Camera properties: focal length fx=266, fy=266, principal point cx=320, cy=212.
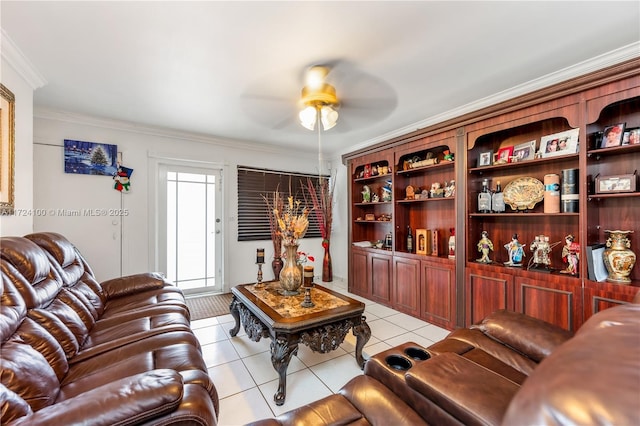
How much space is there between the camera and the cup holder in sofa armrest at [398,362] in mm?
1321

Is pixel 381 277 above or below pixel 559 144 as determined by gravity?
below

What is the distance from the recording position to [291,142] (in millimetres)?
4305

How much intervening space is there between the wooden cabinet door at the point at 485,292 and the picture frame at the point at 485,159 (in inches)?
41.3

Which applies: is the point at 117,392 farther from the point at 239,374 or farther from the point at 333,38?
the point at 333,38

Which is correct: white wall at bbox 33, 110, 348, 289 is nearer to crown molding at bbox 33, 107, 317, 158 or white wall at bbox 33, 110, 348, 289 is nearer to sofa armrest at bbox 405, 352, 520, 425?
crown molding at bbox 33, 107, 317, 158

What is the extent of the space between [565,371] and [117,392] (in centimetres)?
127

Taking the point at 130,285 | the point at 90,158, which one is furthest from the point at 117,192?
the point at 130,285

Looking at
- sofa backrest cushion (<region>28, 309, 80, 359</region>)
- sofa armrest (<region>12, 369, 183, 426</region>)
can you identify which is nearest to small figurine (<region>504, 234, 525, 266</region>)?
sofa armrest (<region>12, 369, 183, 426</region>)

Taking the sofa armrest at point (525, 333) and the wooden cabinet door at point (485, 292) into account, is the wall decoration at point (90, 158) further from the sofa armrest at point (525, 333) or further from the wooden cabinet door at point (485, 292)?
the wooden cabinet door at point (485, 292)

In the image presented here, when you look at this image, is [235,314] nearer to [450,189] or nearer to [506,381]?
[506,381]

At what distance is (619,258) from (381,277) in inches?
88.0

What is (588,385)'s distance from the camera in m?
0.51

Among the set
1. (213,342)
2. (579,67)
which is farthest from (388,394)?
(579,67)

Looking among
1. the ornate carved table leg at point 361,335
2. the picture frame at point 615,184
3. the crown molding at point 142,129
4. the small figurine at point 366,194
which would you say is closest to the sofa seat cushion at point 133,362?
the ornate carved table leg at point 361,335
